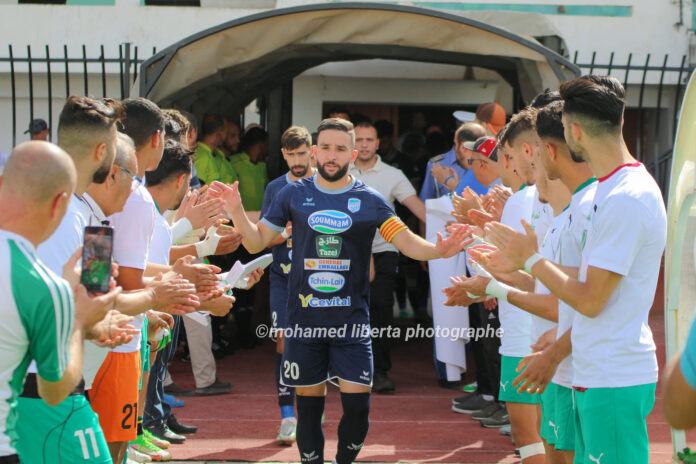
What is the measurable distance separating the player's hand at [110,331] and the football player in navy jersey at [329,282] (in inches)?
82.8

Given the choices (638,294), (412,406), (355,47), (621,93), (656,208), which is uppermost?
(355,47)

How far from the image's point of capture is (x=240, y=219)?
5.26m

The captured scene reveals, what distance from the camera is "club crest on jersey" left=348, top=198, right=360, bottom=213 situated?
5367 millimetres

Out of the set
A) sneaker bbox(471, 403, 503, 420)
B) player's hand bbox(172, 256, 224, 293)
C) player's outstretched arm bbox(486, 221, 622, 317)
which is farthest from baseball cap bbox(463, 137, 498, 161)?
player's outstretched arm bbox(486, 221, 622, 317)

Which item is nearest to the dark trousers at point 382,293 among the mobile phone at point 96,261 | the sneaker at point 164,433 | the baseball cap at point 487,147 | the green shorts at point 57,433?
the baseball cap at point 487,147

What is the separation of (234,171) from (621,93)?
6.46m

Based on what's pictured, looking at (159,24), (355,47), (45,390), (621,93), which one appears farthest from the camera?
(159,24)

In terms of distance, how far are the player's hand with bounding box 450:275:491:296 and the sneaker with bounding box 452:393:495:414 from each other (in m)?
3.15

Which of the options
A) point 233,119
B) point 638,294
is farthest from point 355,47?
point 638,294

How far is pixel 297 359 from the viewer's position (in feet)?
17.3

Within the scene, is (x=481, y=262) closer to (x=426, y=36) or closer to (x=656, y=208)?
(x=656, y=208)

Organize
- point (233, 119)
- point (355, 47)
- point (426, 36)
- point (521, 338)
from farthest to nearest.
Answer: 1. point (233, 119)
2. point (355, 47)
3. point (426, 36)
4. point (521, 338)

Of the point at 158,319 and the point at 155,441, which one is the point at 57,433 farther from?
the point at 155,441

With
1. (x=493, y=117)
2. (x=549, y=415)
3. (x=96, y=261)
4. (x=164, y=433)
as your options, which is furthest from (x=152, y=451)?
(x=493, y=117)
